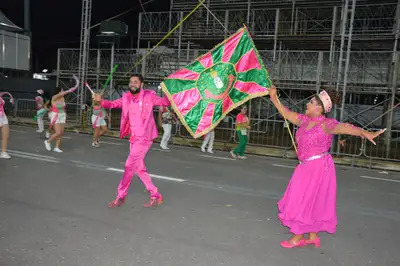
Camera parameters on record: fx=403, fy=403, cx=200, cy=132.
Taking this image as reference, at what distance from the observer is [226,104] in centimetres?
606

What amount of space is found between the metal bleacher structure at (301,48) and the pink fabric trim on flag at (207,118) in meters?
9.07

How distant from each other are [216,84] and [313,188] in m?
2.28

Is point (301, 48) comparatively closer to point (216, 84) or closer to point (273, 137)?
point (273, 137)

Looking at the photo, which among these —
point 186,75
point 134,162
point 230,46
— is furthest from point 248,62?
point 134,162

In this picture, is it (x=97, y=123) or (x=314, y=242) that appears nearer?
(x=314, y=242)

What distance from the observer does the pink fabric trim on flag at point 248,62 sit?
589cm

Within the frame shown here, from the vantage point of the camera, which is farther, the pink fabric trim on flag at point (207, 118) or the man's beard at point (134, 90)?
the pink fabric trim on flag at point (207, 118)

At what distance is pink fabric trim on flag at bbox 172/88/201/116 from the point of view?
6.05 meters

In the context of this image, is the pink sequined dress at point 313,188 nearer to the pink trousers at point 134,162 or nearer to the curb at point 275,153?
the pink trousers at point 134,162

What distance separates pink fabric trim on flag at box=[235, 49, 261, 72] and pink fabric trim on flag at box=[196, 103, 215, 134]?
69cm

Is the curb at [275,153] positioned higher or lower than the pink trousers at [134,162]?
lower

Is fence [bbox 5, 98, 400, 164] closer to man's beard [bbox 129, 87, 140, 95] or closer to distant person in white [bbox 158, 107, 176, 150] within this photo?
distant person in white [bbox 158, 107, 176, 150]

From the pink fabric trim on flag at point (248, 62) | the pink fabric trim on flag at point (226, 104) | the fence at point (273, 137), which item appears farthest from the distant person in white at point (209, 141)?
the pink fabric trim on flag at point (248, 62)

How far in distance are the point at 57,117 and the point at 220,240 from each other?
7671mm
